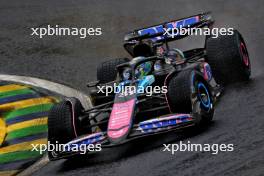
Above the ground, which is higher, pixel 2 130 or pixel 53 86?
pixel 53 86

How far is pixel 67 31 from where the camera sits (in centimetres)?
1507

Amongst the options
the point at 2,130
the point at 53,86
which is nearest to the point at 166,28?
the point at 53,86

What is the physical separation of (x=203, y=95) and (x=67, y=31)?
6.50 meters

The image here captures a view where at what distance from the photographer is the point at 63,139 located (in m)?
9.13

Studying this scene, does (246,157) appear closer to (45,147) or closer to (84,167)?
(84,167)

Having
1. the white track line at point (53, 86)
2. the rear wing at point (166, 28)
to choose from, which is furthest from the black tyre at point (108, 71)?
the white track line at point (53, 86)

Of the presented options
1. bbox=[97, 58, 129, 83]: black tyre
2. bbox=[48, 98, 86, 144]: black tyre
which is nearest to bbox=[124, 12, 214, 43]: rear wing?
bbox=[97, 58, 129, 83]: black tyre

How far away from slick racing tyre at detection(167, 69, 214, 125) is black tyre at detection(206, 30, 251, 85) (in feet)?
4.94

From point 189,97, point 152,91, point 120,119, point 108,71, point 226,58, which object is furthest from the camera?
point 108,71

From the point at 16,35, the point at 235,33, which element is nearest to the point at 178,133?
the point at 235,33

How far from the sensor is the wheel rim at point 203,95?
8.92m

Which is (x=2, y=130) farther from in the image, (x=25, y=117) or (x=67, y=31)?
(x=67, y=31)

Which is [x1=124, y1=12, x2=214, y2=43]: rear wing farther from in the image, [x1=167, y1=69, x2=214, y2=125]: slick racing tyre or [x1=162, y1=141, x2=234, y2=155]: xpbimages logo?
[x1=162, y1=141, x2=234, y2=155]: xpbimages logo

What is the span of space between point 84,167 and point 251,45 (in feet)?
17.7
